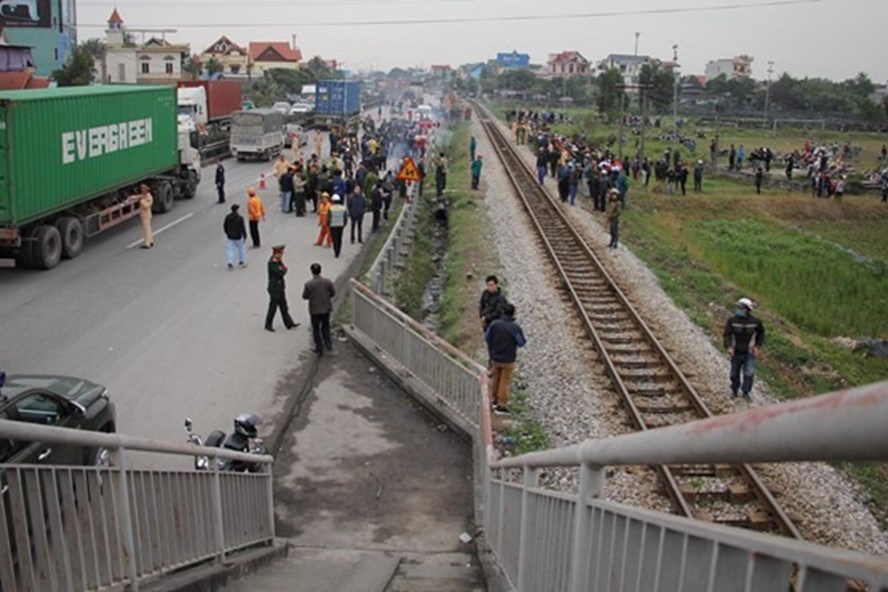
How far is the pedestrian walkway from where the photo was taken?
784cm

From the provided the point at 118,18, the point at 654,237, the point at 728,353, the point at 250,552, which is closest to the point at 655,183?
the point at 654,237

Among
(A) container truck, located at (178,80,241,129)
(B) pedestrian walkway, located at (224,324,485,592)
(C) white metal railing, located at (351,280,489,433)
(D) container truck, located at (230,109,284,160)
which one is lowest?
(B) pedestrian walkway, located at (224,324,485,592)

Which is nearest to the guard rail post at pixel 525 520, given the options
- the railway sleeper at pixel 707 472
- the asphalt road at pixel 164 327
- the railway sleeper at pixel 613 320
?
the railway sleeper at pixel 707 472

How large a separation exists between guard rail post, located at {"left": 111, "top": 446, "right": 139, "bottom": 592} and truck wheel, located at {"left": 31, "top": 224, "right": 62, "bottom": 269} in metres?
16.5

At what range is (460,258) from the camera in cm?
2520

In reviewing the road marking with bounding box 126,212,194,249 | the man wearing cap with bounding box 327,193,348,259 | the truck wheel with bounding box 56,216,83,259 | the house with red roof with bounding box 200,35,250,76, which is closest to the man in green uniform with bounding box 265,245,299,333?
the man wearing cap with bounding box 327,193,348,259

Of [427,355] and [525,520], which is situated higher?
[525,520]

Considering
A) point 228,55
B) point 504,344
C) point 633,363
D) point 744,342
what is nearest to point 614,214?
point 633,363

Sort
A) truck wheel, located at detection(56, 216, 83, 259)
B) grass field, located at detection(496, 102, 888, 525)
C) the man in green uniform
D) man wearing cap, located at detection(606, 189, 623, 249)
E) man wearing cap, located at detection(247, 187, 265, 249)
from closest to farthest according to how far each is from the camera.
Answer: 1. the man in green uniform
2. grass field, located at detection(496, 102, 888, 525)
3. truck wheel, located at detection(56, 216, 83, 259)
4. man wearing cap, located at detection(247, 187, 265, 249)
5. man wearing cap, located at detection(606, 189, 623, 249)

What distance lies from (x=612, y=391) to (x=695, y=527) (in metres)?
11.7

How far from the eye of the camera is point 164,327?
54.9 feet

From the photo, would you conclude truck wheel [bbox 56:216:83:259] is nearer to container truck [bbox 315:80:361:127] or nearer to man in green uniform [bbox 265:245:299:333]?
man in green uniform [bbox 265:245:299:333]

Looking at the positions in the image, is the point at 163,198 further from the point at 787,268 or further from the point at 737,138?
the point at 737,138

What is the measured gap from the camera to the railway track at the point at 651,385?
33.3 feet
